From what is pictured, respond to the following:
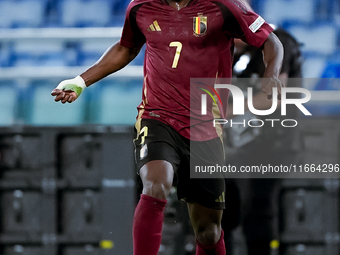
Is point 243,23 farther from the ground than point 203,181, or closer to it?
farther from the ground

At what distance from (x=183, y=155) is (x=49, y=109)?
324 centimetres

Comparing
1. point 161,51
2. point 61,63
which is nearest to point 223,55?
point 161,51

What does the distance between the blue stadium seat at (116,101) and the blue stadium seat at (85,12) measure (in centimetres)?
96

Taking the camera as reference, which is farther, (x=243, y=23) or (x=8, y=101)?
(x=8, y=101)

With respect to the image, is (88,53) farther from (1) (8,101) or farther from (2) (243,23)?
(2) (243,23)

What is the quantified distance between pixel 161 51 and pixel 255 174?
125 centimetres

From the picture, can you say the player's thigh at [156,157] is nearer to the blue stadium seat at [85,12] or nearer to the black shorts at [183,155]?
the black shorts at [183,155]

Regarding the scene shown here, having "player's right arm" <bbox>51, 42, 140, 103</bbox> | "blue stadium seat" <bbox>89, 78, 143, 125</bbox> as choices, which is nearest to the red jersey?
"player's right arm" <bbox>51, 42, 140, 103</bbox>

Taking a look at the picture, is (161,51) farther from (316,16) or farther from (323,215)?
(316,16)

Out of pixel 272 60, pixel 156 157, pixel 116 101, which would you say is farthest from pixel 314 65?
pixel 156 157

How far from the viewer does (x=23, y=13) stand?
18.4 ft

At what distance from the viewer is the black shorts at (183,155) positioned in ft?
6.46

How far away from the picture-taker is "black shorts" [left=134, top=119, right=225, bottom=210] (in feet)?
6.46

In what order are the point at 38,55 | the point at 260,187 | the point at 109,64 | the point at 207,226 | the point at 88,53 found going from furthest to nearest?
the point at 38,55
the point at 88,53
the point at 260,187
the point at 109,64
the point at 207,226
